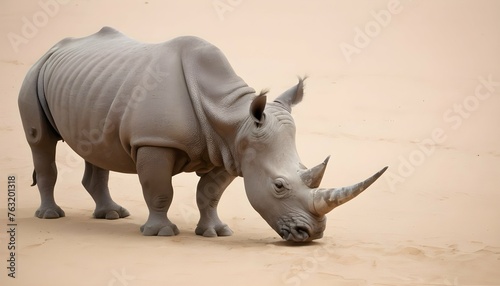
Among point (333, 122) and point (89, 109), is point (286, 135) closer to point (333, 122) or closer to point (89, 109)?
point (89, 109)

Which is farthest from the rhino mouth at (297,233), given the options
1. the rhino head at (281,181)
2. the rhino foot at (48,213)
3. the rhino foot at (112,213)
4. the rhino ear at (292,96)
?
the rhino foot at (48,213)

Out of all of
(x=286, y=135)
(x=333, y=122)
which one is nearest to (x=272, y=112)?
(x=286, y=135)

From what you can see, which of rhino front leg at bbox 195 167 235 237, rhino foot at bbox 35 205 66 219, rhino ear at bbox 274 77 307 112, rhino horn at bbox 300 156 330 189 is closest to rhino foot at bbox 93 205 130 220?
rhino foot at bbox 35 205 66 219

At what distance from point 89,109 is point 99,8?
1677cm

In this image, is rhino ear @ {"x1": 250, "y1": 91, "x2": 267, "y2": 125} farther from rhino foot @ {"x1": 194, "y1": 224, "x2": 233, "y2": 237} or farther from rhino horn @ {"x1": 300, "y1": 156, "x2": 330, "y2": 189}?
rhino foot @ {"x1": 194, "y1": 224, "x2": 233, "y2": 237}

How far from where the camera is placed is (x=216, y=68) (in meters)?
7.81

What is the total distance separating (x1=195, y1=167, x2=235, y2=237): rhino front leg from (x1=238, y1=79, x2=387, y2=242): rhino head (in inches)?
29.8

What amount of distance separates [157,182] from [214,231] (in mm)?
748

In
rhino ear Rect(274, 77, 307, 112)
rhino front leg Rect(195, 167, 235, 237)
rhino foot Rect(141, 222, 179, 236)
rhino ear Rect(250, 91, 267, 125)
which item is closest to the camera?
rhino ear Rect(250, 91, 267, 125)

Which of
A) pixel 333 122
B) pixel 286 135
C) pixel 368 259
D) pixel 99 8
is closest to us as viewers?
pixel 368 259

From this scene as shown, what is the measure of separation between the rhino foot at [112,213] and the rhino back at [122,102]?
0.92 metres

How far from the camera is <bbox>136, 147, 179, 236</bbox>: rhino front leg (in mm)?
7508

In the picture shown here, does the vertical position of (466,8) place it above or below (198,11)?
above

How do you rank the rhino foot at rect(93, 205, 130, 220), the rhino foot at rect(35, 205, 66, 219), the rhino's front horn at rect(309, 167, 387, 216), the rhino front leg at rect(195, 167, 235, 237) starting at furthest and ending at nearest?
the rhino foot at rect(93, 205, 130, 220)
the rhino foot at rect(35, 205, 66, 219)
the rhino front leg at rect(195, 167, 235, 237)
the rhino's front horn at rect(309, 167, 387, 216)
